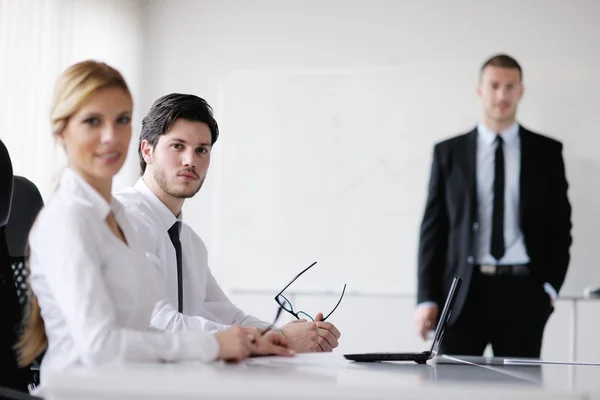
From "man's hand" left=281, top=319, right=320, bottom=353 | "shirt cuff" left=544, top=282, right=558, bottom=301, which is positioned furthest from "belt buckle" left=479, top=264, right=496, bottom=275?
"man's hand" left=281, top=319, right=320, bottom=353

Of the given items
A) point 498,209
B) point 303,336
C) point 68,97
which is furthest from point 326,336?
point 498,209

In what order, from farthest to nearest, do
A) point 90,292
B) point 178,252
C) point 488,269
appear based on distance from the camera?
1. point 488,269
2. point 178,252
3. point 90,292

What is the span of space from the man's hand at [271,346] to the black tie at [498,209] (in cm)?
215

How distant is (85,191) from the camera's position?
1.48 meters

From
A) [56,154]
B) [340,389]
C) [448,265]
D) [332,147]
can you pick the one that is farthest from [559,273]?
Answer: [340,389]

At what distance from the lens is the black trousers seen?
354 cm

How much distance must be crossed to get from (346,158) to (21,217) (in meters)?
2.84

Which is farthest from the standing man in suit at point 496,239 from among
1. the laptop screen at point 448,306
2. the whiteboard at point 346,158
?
the laptop screen at point 448,306

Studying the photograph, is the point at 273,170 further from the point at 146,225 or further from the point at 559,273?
the point at 146,225

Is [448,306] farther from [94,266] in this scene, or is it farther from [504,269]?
[504,269]

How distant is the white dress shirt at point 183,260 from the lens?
2.28m

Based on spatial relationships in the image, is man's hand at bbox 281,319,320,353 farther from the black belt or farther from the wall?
the wall

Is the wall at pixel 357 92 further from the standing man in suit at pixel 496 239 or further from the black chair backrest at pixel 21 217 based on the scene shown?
the black chair backrest at pixel 21 217

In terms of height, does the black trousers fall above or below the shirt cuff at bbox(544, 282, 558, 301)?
below
